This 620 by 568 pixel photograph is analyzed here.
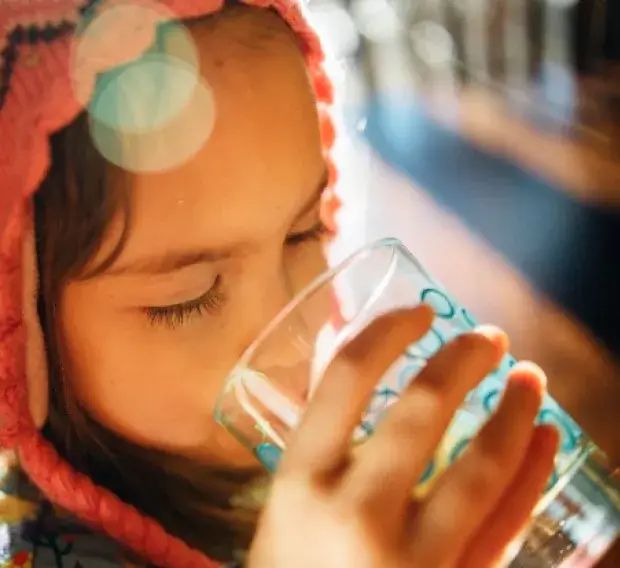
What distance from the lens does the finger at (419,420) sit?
400mm

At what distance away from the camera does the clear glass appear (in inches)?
16.4

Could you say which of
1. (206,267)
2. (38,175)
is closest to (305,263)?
(206,267)

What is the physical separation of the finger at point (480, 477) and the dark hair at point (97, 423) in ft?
0.48

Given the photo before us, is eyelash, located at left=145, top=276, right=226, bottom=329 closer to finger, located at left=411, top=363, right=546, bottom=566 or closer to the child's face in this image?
the child's face

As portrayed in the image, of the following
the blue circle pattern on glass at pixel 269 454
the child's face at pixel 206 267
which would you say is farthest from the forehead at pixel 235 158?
the blue circle pattern on glass at pixel 269 454

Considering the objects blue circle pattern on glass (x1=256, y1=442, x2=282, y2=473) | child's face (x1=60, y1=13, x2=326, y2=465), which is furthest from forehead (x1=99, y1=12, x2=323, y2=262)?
blue circle pattern on glass (x1=256, y1=442, x2=282, y2=473)

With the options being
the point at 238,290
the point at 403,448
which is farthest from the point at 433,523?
the point at 238,290

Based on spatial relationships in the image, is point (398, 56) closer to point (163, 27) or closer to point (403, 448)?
point (163, 27)

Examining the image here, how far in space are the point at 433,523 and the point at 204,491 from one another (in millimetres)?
198

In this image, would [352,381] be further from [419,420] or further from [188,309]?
[188,309]

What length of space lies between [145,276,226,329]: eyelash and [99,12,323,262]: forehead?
0.03m

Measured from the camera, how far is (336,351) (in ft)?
1.43

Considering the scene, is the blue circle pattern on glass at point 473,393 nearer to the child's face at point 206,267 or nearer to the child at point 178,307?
the child at point 178,307

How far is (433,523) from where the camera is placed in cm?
41
